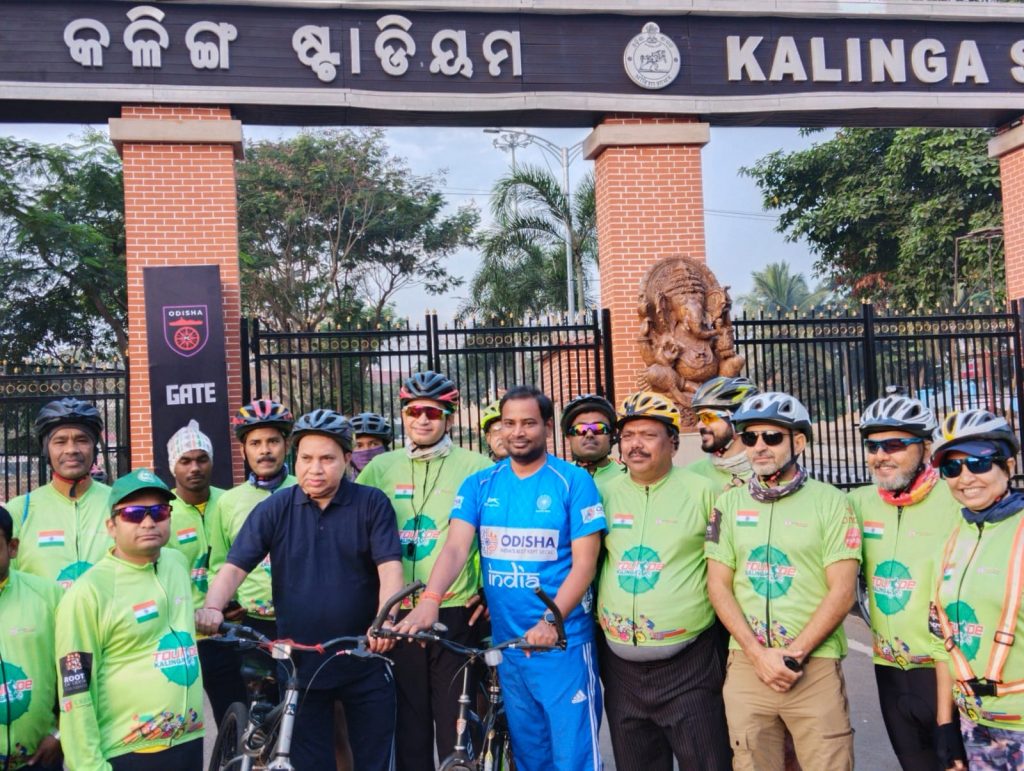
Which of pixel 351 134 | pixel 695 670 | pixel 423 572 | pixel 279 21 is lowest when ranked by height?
pixel 695 670

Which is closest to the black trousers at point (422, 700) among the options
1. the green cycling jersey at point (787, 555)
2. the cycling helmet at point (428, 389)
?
the cycling helmet at point (428, 389)

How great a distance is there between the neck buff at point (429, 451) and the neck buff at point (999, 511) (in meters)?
2.53

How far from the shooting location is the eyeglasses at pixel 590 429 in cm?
551

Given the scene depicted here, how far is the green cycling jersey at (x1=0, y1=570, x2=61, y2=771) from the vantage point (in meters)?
3.54

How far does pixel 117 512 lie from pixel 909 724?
3439mm

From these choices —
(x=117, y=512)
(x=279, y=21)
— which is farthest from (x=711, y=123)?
(x=117, y=512)

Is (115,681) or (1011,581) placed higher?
(1011,581)

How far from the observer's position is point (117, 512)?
371 centimetres

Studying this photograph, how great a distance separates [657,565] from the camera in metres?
4.29

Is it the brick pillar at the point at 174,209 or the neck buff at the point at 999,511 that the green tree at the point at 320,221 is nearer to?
the brick pillar at the point at 174,209

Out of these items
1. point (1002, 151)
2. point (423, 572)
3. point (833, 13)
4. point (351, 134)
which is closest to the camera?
point (423, 572)

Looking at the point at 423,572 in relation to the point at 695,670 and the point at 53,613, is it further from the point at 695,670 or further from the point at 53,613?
the point at 53,613

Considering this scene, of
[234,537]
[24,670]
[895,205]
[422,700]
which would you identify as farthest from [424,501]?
[895,205]

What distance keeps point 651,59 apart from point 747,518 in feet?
27.0
